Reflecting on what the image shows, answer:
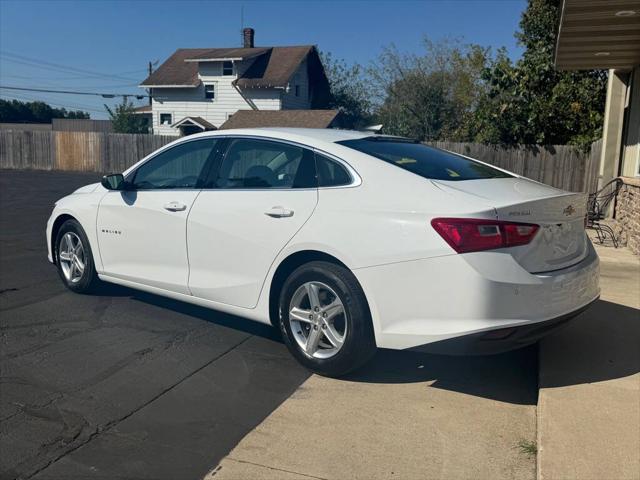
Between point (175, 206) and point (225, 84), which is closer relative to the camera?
point (175, 206)

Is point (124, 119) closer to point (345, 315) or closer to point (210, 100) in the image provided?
point (210, 100)

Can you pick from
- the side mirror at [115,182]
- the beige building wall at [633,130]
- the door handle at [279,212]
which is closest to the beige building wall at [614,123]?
the beige building wall at [633,130]

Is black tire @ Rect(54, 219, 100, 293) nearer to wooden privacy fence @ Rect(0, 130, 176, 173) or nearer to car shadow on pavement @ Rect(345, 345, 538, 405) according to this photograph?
car shadow on pavement @ Rect(345, 345, 538, 405)

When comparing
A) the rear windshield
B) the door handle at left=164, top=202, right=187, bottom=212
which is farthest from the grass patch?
the door handle at left=164, top=202, right=187, bottom=212

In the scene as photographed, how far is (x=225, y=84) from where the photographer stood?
36.5 metres

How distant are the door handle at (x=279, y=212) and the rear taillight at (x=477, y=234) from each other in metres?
1.19

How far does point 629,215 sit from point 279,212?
7441 mm

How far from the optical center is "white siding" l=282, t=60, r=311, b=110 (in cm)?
3631

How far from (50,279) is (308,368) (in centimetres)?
409

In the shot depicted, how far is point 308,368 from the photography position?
14.7 feet

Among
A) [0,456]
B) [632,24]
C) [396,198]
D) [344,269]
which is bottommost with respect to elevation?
[0,456]

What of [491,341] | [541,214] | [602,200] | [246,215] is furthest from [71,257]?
[602,200]

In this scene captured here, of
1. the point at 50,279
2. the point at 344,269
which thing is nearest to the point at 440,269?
the point at 344,269

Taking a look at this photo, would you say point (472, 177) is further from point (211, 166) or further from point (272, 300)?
point (211, 166)
